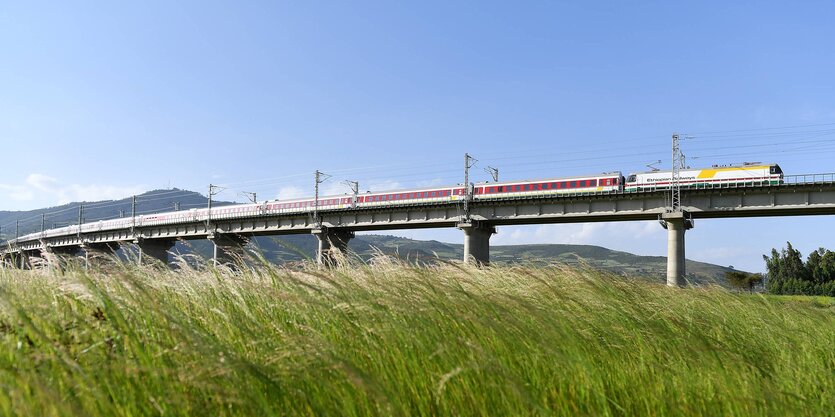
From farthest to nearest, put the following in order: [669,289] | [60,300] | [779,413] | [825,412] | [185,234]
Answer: [185,234] < [669,289] < [60,300] < [825,412] < [779,413]

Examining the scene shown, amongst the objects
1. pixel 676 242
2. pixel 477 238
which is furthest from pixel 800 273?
pixel 477 238

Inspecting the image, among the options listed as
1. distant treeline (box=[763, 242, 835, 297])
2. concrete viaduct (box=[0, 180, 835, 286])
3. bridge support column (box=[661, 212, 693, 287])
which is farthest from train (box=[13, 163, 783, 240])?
distant treeline (box=[763, 242, 835, 297])

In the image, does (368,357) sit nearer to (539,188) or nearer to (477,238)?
(539,188)

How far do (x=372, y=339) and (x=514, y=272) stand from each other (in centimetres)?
399

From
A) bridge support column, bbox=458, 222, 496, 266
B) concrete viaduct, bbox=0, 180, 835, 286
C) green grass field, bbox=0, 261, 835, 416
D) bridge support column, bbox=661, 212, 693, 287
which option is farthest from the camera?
bridge support column, bbox=458, 222, 496, 266

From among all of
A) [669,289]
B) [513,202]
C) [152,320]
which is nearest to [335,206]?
[513,202]

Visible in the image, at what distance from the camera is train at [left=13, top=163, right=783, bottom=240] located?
1405 inches

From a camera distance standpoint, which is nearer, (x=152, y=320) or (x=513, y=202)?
(x=152, y=320)

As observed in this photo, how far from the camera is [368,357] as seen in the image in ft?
10.7

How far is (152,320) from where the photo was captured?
130 inches

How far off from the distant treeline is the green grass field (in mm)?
65529

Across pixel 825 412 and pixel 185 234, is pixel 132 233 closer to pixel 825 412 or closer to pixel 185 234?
pixel 185 234

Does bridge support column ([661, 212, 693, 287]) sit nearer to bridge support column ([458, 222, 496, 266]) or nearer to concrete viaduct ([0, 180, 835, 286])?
concrete viaduct ([0, 180, 835, 286])

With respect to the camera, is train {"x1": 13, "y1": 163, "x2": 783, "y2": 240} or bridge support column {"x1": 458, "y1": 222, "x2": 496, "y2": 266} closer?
train {"x1": 13, "y1": 163, "x2": 783, "y2": 240}
